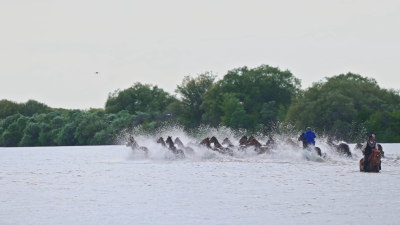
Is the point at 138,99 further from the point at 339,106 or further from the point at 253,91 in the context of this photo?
the point at 339,106

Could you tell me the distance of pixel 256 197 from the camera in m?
24.5

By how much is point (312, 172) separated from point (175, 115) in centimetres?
9416

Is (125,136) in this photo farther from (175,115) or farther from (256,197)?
(256,197)

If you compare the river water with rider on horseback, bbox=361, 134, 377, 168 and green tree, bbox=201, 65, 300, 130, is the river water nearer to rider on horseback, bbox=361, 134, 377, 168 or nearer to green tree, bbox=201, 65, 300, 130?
rider on horseback, bbox=361, 134, 377, 168

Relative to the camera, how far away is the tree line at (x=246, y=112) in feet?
326

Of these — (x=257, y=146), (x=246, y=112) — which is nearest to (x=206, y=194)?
(x=257, y=146)

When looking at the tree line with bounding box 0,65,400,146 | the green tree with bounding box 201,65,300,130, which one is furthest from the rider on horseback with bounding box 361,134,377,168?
the green tree with bounding box 201,65,300,130

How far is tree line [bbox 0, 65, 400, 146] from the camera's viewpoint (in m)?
99.3

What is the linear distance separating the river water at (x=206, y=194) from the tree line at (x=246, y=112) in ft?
191

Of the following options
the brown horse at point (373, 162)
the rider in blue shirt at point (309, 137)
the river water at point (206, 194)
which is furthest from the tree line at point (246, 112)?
the brown horse at point (373, 162)

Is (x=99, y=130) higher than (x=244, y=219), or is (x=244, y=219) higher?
(x=99, y=130)

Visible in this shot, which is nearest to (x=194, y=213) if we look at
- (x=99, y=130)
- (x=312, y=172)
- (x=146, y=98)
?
(x=312, y=172)

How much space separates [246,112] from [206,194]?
96.0m

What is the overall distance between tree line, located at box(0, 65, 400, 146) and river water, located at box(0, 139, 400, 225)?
58.3 metres
